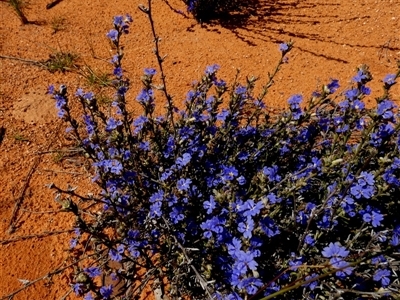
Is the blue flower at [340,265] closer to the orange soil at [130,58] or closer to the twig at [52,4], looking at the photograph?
the orange soil at [130,58]

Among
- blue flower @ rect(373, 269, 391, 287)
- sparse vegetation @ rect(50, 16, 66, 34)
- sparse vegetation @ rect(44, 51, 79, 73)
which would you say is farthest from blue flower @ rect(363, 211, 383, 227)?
sparse vegetation @ rect(50, 16, 66, 34)

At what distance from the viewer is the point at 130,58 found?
12.1 ft

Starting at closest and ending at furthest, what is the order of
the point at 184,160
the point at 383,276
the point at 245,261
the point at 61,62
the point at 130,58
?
the point at 245,261
the point at 383,276
the point at 184,160
the point at 61,62
the point at 130,58

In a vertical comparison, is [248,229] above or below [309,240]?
above

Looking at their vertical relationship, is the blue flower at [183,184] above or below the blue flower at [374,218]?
below

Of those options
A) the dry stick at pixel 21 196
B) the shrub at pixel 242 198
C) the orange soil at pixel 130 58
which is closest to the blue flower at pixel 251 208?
the shrub at pixel 242 198

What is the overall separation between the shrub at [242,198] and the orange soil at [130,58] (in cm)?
58

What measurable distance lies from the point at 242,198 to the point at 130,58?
2.16 meters

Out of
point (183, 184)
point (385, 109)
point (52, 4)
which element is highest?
point (385, 109)

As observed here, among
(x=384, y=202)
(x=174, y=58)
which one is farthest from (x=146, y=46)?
(x=384, y=202)

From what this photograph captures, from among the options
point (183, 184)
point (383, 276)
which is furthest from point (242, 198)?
point (383, 276)

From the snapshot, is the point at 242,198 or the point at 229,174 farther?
the point at 242,198

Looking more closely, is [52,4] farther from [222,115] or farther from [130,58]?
[222,115]

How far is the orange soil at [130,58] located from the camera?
2.76 meters
